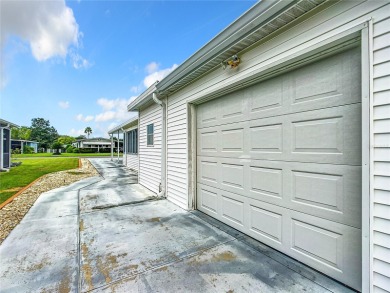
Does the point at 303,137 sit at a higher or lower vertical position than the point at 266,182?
higher

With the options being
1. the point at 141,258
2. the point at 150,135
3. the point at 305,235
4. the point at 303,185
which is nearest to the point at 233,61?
the point at 303,185

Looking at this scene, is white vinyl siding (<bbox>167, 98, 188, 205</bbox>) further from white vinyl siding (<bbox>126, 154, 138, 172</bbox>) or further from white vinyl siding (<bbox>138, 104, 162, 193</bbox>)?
white vinyl siding (<bbox>126, 154, 138, 172</bbox>)

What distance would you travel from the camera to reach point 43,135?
6312 cm

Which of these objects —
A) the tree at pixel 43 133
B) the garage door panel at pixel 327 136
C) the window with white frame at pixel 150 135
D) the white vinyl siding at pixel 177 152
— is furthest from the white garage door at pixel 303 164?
the tree at pixel 43 133

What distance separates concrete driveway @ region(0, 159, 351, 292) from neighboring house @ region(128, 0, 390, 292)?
1.31 feet

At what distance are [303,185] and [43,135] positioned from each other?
260 feet

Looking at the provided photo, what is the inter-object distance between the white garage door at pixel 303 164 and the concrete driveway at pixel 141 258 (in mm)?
286

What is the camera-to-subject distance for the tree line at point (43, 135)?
44719mm

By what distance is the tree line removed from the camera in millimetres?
44719

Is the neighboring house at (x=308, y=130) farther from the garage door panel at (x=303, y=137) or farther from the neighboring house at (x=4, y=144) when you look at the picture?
the neighboring house at (x=4, y=144)

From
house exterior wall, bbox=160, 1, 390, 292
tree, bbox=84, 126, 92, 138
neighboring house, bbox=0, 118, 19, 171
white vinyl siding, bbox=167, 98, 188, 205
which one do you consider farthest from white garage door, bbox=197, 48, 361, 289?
tree, bbox=84, 126, 92, 138

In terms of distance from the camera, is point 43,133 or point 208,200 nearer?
point 208,200

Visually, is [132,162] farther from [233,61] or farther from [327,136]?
[327,136]

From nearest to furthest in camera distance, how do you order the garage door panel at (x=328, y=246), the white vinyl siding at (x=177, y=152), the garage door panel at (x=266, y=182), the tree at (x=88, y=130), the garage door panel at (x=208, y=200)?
the garage door panel at (x=328, y=246) < the garage door panel at (x=266, y=182) < the garage door panel at (x=208, y=200) < the white vinyl siding at (x=177, y=152) < the tree at (x=88, y=130)
